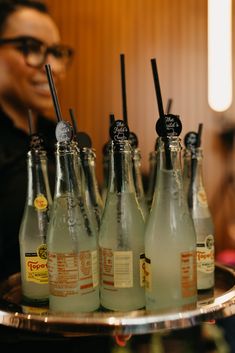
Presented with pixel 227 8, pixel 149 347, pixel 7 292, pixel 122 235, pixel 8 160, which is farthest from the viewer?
pixel 227 8

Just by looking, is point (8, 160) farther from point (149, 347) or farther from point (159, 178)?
point (149, 347)

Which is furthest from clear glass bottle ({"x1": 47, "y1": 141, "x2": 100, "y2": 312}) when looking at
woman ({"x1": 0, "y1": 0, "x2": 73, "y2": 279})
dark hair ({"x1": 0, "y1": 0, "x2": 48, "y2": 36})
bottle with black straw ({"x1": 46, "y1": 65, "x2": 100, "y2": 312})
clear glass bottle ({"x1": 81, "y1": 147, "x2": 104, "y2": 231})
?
dark hair ({"x1": 0, "y1": 0, "x2": 48, "y2": 36})

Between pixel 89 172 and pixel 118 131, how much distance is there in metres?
0.24

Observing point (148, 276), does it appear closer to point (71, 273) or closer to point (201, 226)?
point (71, 273)

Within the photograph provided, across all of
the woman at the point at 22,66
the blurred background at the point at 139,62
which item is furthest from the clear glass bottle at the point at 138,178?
the blurred background at the point at 139,62

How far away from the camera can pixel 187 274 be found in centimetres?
75

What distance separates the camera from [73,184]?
826 millimetres

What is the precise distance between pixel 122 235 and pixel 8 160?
0.84 m

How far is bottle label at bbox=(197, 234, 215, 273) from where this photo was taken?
885 mm

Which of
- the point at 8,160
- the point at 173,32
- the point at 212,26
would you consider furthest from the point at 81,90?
the point at 8,160

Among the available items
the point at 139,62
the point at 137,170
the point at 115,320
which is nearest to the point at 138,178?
the point at 137,170

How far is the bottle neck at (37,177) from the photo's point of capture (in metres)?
0.89

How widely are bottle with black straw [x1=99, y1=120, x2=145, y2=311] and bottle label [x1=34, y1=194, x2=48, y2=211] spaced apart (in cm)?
15

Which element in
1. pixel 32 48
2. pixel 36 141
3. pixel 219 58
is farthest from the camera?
pixel 219 58
